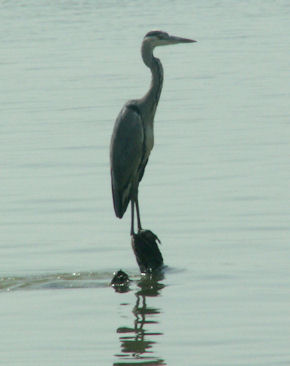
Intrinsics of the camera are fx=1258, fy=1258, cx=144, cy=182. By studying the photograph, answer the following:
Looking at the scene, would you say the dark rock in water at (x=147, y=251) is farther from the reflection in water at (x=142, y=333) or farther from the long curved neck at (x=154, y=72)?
the long curved neck at (x=154, y=72)

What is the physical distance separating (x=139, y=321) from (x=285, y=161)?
600 centimetres

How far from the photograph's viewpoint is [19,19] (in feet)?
145

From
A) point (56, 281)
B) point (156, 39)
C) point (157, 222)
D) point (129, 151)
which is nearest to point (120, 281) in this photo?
point (56, 281)

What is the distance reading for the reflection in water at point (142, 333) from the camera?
7.62m

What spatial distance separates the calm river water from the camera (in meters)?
8.00

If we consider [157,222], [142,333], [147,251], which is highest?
[157,222]

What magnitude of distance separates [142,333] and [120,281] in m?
1.31

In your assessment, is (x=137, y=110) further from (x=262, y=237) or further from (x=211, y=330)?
(x=211, y=330)

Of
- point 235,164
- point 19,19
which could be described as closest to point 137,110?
point 235,164

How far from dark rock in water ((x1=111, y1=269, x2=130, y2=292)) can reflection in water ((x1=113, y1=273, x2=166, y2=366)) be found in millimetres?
110

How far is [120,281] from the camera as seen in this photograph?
375 inches

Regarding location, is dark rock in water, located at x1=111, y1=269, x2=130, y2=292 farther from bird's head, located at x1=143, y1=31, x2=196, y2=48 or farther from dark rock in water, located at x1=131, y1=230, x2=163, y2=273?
bird's head, located at x1=143, y1=31, x2=196, y2=48

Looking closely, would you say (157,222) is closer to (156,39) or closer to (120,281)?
(156,39)

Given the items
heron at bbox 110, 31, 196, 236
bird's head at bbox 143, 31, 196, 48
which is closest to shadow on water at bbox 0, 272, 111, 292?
heron at bbox 110, 31, 196, 236
